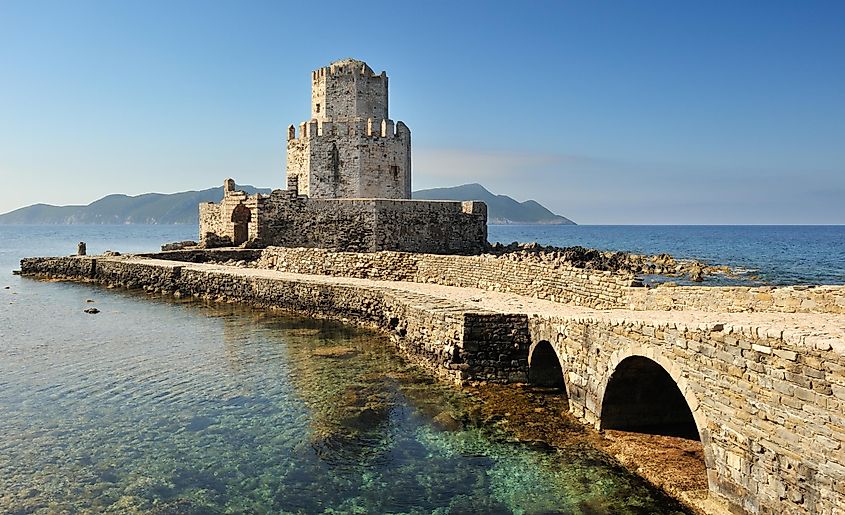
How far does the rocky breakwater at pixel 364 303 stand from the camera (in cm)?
1252

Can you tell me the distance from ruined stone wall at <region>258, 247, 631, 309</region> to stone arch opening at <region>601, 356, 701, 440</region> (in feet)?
10.8

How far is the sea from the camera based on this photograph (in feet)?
25.5

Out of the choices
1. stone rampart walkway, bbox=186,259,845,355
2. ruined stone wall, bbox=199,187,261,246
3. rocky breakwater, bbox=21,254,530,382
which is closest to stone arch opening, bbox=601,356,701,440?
stone rampart walkway, bbox=186,259,845,355

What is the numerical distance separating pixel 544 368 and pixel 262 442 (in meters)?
5.31

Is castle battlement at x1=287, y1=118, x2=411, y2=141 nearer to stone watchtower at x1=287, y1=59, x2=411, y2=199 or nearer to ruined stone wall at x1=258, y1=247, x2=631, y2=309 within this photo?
stone watchtower at x1=287, y1=59, x2=411, y2=199

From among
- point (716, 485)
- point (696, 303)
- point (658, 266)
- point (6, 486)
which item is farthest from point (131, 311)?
point (658, 266)

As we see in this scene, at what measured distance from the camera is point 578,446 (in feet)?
30.0

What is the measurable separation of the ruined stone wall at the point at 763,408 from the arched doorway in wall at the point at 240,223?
2768 cm

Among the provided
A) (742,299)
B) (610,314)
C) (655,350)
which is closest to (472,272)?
(610,314)

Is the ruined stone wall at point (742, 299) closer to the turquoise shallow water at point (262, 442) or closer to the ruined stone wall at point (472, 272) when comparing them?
the ruined stone wall at point (472, 272)

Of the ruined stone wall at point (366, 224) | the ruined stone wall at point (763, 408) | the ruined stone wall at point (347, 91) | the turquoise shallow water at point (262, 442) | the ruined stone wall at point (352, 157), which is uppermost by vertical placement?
the ruined stone wall at point (347, 91)

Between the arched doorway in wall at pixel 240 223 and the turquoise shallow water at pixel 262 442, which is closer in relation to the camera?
the turquoise shallow water at pixel 262 442

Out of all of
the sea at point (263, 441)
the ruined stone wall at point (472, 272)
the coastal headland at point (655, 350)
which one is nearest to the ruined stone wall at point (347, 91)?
the ruined stone wall at point (472, 272)

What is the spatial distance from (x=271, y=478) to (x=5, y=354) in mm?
10308
